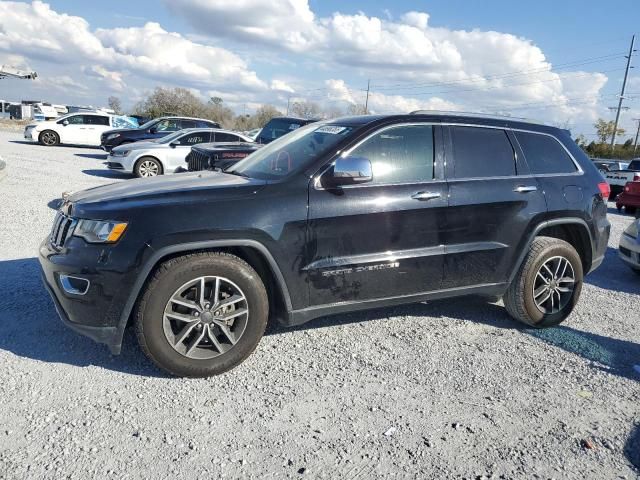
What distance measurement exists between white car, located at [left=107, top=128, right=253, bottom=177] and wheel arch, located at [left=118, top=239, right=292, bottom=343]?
10.5 m

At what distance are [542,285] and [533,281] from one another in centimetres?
15

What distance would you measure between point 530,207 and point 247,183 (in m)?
2.41

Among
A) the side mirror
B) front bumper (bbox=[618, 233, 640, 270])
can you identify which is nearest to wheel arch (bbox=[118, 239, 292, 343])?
the side mirror

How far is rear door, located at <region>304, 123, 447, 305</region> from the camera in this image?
142 inches

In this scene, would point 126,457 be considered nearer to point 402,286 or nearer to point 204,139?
point 402,286

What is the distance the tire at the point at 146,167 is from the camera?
1345 cm

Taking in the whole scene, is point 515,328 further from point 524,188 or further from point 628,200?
point 628,200

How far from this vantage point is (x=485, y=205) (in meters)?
4.14

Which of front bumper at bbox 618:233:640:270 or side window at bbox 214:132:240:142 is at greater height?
side window at bbox 214:132:240:142

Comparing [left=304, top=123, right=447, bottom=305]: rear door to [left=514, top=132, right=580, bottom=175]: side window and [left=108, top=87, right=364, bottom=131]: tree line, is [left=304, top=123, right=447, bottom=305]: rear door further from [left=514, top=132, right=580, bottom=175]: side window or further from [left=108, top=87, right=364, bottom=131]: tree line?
[left=108, top=87, right=364, bottom=131]: tree line

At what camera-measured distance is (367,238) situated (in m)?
3.72

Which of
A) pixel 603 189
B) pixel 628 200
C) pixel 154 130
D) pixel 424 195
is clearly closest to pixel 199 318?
pixel 424 195

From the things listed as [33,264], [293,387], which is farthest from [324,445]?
[33,264]

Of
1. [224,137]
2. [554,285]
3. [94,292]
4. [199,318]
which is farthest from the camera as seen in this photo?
[224,137]
